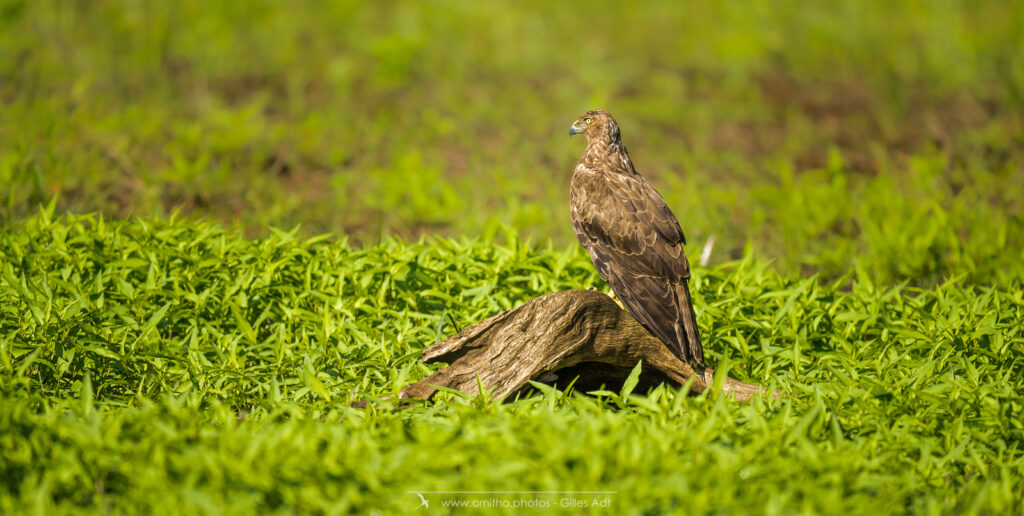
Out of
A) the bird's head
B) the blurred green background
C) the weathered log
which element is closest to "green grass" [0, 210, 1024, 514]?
the weathered log

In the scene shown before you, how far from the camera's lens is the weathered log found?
14.0ft

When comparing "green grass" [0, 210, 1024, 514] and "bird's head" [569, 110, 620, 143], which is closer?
"green grass" [0, 210, 1024, 514]

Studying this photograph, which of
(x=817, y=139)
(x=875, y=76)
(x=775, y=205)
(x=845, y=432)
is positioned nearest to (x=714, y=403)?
(x=845, y=432)

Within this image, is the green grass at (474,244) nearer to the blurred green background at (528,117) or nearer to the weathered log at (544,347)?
the blurred green background at (528,117)

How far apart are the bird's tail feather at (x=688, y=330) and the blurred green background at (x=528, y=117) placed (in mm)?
1809

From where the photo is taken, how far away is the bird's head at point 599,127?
5.38 m

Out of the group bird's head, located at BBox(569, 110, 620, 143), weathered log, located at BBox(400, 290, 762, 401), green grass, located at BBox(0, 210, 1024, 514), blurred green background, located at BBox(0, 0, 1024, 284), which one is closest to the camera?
green grass, located at BBox(0, 210, 1024, 514)

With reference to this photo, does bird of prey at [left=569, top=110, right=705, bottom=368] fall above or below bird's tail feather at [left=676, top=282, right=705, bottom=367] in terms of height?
above

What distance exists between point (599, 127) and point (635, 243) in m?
1.03

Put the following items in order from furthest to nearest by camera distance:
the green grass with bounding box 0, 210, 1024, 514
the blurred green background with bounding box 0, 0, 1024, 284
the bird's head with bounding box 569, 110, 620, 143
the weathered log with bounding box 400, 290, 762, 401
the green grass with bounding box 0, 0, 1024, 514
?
1. the blurred green background with bounding box 0, 0, 1024, 284
2. the bird's head with bounding box 569, 110, 620, 143
3. the weathered log with bounding box 400, 290, 762, 401
4. the green grass with bounding box 0, 0, 1024, 514
5. the green grass with bounding box 0, 210, 1024, 514

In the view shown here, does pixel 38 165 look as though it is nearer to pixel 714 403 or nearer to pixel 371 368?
pixel 371 368

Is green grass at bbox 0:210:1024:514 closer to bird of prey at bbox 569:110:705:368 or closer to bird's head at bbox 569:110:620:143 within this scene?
bird of prey at bbox 569:110:705:368

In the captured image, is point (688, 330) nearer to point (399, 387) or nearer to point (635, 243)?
point (635, 243)

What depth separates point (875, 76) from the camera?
12570 mm
